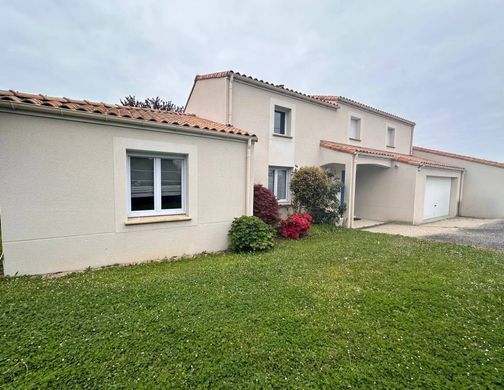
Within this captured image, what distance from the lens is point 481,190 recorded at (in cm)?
1873

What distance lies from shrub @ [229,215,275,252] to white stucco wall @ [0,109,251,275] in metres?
1.16

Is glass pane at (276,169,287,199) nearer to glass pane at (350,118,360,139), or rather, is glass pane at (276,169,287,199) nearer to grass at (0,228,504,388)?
grass at (0,228,504,388)

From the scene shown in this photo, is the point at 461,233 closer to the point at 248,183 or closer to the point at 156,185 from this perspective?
the point at 248,183

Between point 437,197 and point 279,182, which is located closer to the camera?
point 279,182

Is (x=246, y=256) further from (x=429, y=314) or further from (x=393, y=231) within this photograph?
(x=393, y=231)

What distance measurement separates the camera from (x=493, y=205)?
18.2 m

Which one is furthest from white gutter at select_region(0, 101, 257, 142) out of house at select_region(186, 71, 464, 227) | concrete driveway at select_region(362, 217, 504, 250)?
concrete driveway at select_region(362, 217, 504, 250)

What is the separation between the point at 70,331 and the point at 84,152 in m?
4.37

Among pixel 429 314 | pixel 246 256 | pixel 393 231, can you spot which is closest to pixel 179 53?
pixel 246 256

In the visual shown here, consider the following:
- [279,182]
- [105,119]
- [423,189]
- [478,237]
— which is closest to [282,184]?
[279,182]

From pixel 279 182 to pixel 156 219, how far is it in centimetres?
746

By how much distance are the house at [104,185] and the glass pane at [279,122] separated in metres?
4.78

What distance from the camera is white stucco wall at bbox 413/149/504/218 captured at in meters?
18.1

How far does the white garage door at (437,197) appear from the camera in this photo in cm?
1641
